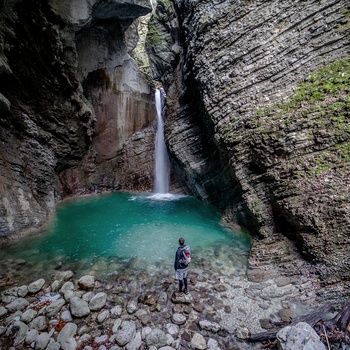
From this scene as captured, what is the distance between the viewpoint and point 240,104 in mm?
9828

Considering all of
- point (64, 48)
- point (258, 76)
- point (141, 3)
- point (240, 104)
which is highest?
point (141, 3)

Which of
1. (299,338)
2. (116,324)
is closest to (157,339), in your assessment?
(116,324)

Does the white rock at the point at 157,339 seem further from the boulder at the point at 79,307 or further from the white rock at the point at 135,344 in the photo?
the boulder at the point at 79,307

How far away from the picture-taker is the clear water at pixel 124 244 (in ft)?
23.7

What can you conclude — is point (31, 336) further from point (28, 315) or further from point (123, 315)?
point (123, 315)

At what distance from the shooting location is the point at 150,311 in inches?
211

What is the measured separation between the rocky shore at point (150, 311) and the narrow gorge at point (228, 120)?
116mm

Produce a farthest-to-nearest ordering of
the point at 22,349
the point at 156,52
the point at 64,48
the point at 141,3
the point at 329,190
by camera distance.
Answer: the point at 156,52, the point at 141,3, the point at 64,48, the point at 329,190, the point at 22,349

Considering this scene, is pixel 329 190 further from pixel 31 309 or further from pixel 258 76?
pixel 31 309

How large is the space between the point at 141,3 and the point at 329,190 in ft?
55.1

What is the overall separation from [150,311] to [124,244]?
13.4 ft

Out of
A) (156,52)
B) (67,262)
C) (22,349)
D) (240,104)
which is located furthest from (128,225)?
(156,52)

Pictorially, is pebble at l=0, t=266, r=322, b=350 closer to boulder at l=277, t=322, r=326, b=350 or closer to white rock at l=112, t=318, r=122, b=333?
white rock at l=112, t=318, r=122, b=333

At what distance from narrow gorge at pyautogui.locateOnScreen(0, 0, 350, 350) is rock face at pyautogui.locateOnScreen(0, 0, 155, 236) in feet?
0.27
